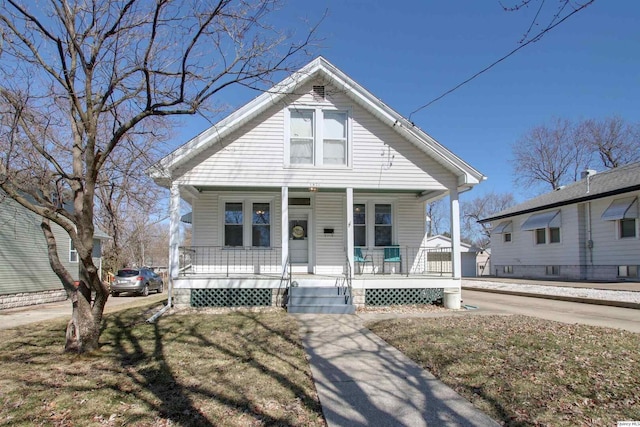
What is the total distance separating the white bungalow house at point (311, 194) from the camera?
10.8 meters

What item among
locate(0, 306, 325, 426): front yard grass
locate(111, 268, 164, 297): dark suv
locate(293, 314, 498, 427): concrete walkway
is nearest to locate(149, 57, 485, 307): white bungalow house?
locate(0, 306, 325, 426): front yard grass

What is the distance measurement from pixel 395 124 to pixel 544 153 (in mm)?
31552

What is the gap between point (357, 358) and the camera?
5902 mm

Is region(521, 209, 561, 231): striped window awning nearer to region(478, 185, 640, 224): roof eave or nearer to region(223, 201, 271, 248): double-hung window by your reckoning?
region(478, 185, 640, 224): roof eave

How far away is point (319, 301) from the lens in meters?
10.2

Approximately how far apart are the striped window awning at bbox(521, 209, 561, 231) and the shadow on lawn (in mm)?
17635

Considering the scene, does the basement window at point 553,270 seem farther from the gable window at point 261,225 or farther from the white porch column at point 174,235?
the white porch column at point 174,235

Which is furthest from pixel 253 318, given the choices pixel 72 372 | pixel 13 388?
pixel 13 388

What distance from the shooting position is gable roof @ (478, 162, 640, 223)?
1636 cm

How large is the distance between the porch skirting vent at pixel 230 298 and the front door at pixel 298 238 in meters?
2.12

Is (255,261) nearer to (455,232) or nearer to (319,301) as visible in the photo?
(319,301)

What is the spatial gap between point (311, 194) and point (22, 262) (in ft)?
39.7

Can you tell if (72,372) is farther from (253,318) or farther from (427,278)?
(427,278)

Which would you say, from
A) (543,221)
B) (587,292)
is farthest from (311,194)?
(543,221)
